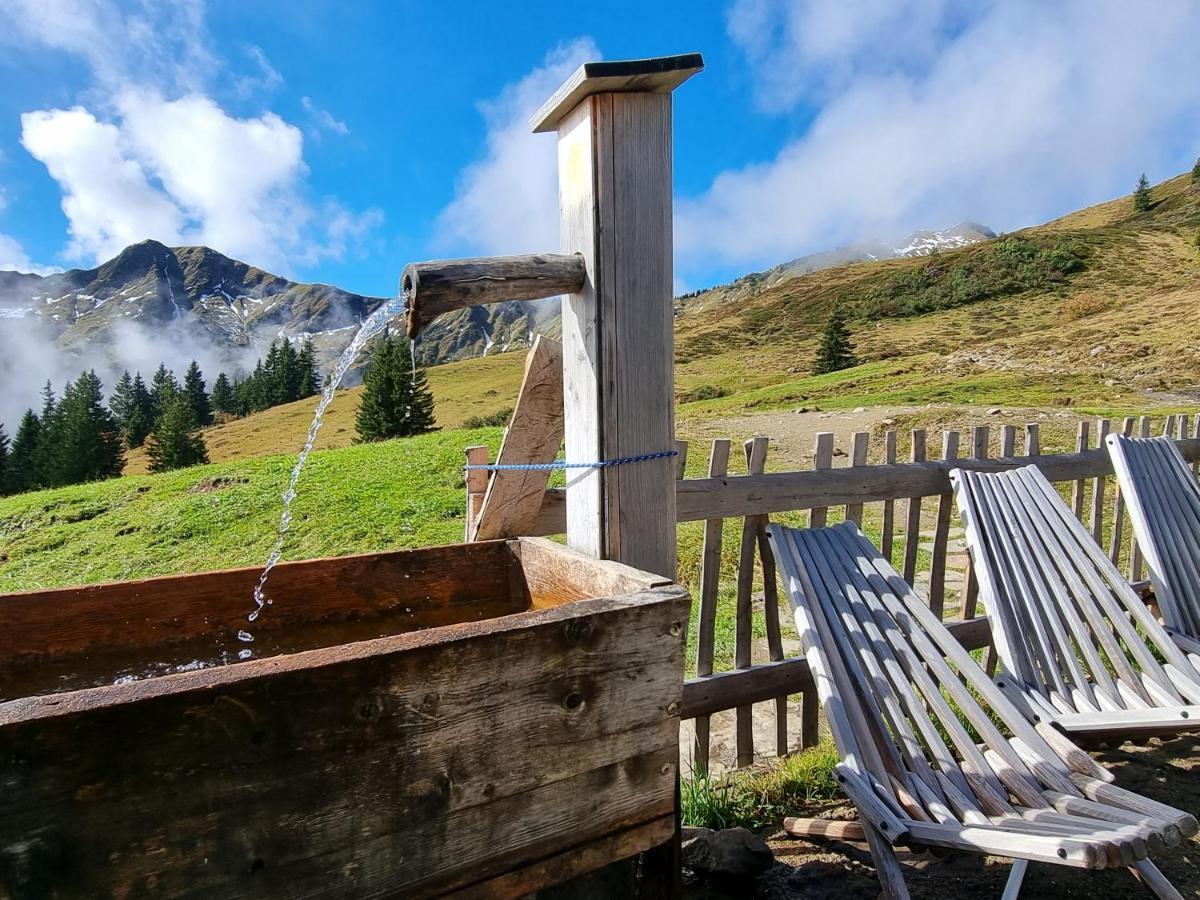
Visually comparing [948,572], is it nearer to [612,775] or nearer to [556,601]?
[556,601]

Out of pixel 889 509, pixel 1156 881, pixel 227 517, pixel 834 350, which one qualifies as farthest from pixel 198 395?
pixel 1156 881

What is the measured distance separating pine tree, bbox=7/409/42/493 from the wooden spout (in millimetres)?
65418

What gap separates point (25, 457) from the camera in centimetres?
5850

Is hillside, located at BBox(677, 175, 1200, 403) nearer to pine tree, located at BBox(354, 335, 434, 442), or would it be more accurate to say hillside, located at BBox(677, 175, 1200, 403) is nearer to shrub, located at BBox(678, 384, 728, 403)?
shrub, located at BBox(678, 384, 728, 403)

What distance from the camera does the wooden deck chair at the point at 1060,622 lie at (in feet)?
9.14

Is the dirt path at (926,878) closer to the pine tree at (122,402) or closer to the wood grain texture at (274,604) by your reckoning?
the wood grain texture at (274,604)

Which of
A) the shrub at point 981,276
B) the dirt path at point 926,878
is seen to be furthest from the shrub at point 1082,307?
the dirt path at point 926,878

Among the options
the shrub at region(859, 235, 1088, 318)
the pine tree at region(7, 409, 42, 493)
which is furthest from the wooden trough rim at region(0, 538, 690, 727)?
the pine tree at region(7, 409, 42, 493)

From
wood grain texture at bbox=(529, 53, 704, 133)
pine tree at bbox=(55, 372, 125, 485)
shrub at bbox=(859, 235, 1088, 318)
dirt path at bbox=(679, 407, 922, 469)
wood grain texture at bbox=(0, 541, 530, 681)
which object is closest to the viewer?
wood grain texture at bbox=(529, 53, 704, 133)

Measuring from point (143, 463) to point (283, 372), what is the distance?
29540mm

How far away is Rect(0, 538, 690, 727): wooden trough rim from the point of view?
0.98 meters

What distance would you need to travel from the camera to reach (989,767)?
2.35 meters

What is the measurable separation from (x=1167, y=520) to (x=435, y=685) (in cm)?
474

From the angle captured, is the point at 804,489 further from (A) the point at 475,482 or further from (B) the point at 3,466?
(B) the point at 3,466
